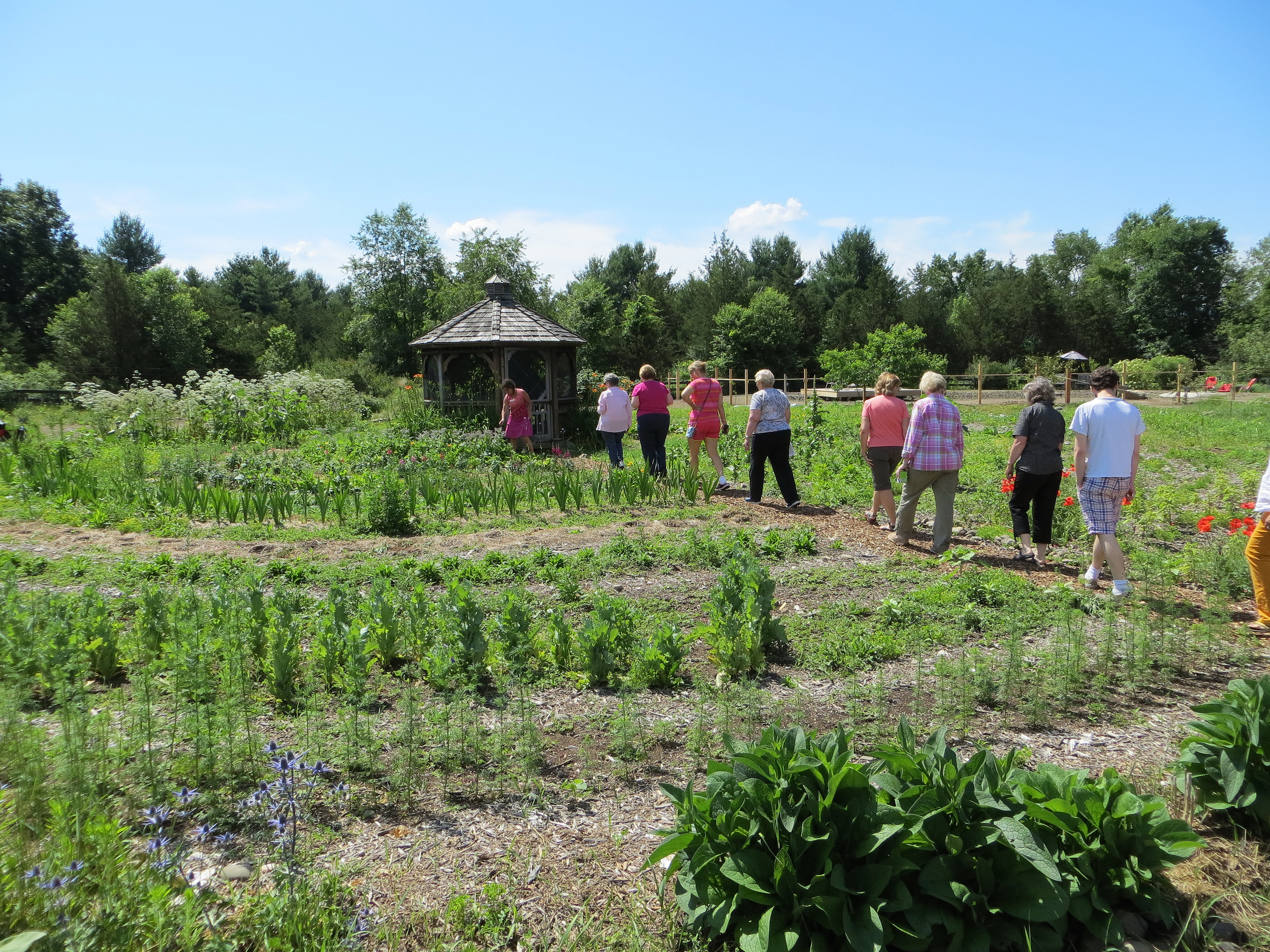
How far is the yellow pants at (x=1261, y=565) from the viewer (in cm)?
519

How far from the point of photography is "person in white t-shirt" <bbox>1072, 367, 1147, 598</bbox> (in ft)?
19.3

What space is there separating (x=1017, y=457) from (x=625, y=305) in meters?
44.1

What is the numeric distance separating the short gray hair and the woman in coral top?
3.91 metres

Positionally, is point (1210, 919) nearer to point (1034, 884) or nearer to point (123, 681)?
point (1034, 884)

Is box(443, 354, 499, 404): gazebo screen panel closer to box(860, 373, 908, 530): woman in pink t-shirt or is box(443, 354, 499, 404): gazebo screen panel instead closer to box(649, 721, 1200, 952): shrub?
box(860, 373, 908, 530): woman in pink t-shirt

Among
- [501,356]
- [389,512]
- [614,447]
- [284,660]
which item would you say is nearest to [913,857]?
[284,660]

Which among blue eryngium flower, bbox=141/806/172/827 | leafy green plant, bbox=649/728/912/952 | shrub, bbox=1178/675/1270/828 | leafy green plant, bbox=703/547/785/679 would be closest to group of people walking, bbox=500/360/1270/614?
leafy green plant, bbox=703/547/785/679

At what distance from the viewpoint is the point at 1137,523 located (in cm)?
850

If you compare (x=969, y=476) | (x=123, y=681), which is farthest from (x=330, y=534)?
(x=969, y=476)

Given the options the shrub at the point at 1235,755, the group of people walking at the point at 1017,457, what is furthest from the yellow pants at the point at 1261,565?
the shrub at the point at 1235,755

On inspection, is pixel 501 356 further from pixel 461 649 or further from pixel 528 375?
pixel 461 649

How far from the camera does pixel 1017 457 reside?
22.6ft

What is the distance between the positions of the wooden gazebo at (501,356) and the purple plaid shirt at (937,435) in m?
10.9

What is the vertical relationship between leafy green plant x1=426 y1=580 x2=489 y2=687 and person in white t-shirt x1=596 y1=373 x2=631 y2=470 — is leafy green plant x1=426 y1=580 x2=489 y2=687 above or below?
below
